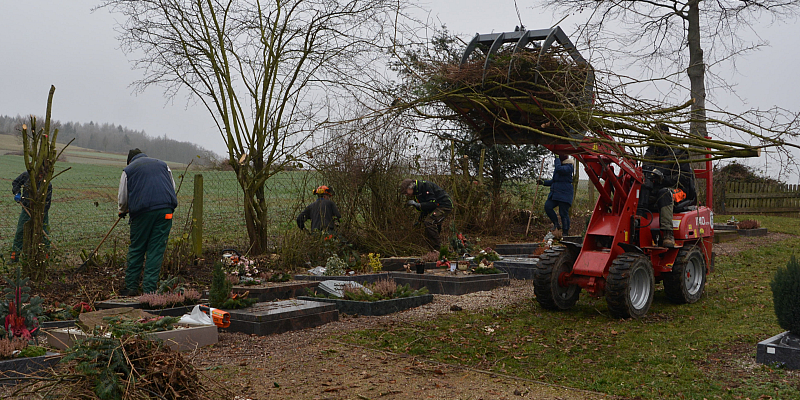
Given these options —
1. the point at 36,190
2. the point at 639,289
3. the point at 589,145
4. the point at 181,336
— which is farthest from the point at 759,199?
the point at 36,190

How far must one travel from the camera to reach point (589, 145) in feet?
18.1

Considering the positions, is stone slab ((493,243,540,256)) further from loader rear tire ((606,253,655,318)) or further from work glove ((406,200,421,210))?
loader rear tire ((606,253,655,318))

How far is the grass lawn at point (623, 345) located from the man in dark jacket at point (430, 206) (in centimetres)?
359

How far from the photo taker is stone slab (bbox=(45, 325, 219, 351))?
4.60m

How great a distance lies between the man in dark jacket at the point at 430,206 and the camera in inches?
406

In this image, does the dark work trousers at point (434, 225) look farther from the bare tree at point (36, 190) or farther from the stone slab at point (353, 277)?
the bare tree at point (36, 190)

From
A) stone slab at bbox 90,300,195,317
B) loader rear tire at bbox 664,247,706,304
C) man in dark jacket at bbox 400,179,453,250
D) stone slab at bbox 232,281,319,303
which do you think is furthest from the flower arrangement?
loader rear tire at bbox 664,247,706,304

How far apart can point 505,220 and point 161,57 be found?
304 inches

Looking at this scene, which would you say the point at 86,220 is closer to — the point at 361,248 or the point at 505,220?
the point at 361,248

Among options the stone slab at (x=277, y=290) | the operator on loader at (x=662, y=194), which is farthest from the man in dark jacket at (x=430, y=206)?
the operator on loader at (x=662, y=194)

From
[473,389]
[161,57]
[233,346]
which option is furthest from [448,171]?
[473,389]

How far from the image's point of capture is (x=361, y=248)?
10.1 metres

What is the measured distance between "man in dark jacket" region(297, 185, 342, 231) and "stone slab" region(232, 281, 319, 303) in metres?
2.32

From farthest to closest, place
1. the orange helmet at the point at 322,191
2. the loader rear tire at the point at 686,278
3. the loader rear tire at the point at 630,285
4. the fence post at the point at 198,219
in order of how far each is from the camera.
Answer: the orange helmet at the point at 322,191, the fence post at the point at 198,219, the loader rear tire at the point at 686,278, the loader rear tire at the point at 630,285
